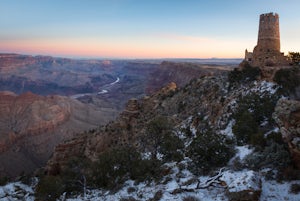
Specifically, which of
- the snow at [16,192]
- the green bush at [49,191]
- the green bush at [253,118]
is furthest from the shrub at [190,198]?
the snow at [16,192]

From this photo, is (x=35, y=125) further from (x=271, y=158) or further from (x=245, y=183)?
(x=245, y=183)

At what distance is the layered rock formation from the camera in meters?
48.2

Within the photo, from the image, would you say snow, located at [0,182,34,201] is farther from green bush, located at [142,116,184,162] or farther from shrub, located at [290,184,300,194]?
shrub, located at [290,184,300,194]

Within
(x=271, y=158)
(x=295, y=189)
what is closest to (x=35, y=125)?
(x=271, y=158)

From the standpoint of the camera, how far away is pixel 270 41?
745 inches

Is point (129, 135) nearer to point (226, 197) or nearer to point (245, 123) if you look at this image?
point (245, 123)

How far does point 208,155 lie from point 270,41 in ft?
39.4

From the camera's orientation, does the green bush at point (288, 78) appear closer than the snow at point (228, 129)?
No

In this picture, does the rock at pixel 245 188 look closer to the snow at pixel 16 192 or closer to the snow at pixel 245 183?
the snow at pixel 245 183

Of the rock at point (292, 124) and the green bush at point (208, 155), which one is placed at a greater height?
the rock at point (292, 124)

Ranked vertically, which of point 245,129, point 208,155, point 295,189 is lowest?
point 208,155

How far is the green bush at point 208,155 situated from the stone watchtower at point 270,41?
33.5ft

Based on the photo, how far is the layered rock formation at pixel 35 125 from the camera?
48156 mm

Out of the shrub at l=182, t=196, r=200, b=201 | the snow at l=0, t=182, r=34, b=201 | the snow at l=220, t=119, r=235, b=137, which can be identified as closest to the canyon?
the snow at l=0, t=182, r=34, b=201
